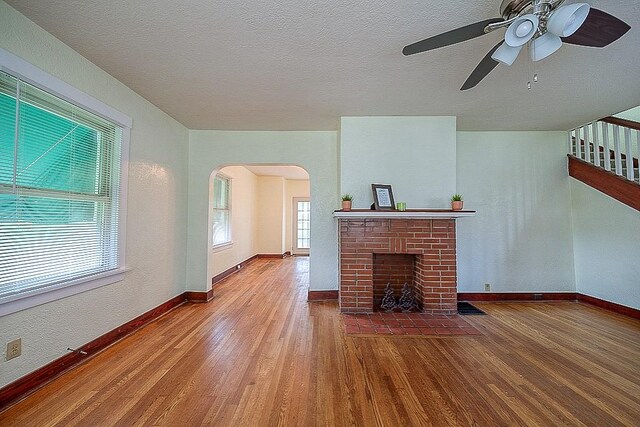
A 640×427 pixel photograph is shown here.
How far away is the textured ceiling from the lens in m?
1.92

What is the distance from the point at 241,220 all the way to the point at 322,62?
17.1 ft

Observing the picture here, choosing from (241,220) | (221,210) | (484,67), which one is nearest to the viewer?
(484,67)

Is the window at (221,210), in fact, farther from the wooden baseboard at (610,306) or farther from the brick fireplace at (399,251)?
the wooden baseboard at (610,306)

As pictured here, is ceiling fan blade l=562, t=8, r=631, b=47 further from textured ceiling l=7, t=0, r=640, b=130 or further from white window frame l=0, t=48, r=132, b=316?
white window frame l=0, t=48, r=132, b=316

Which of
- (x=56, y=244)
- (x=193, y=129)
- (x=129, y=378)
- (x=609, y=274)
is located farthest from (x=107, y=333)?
(x=609, y=274)

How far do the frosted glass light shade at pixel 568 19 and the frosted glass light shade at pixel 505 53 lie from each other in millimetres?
185

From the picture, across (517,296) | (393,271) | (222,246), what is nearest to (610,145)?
(517,296)

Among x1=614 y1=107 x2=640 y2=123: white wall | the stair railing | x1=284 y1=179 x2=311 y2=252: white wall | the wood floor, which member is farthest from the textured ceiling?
x1=284 y1=179 x2=311 y2=252: white wall

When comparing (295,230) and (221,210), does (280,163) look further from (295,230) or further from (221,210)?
(295,230)

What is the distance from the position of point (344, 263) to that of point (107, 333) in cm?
247

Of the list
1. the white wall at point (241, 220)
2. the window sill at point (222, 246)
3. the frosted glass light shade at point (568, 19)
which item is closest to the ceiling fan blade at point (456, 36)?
the frosted glass light shade at point (568, 19)

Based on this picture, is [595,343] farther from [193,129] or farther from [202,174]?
[193,129]

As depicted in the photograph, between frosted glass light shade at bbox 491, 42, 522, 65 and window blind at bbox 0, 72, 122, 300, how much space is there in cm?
298

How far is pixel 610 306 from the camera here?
3.73m
